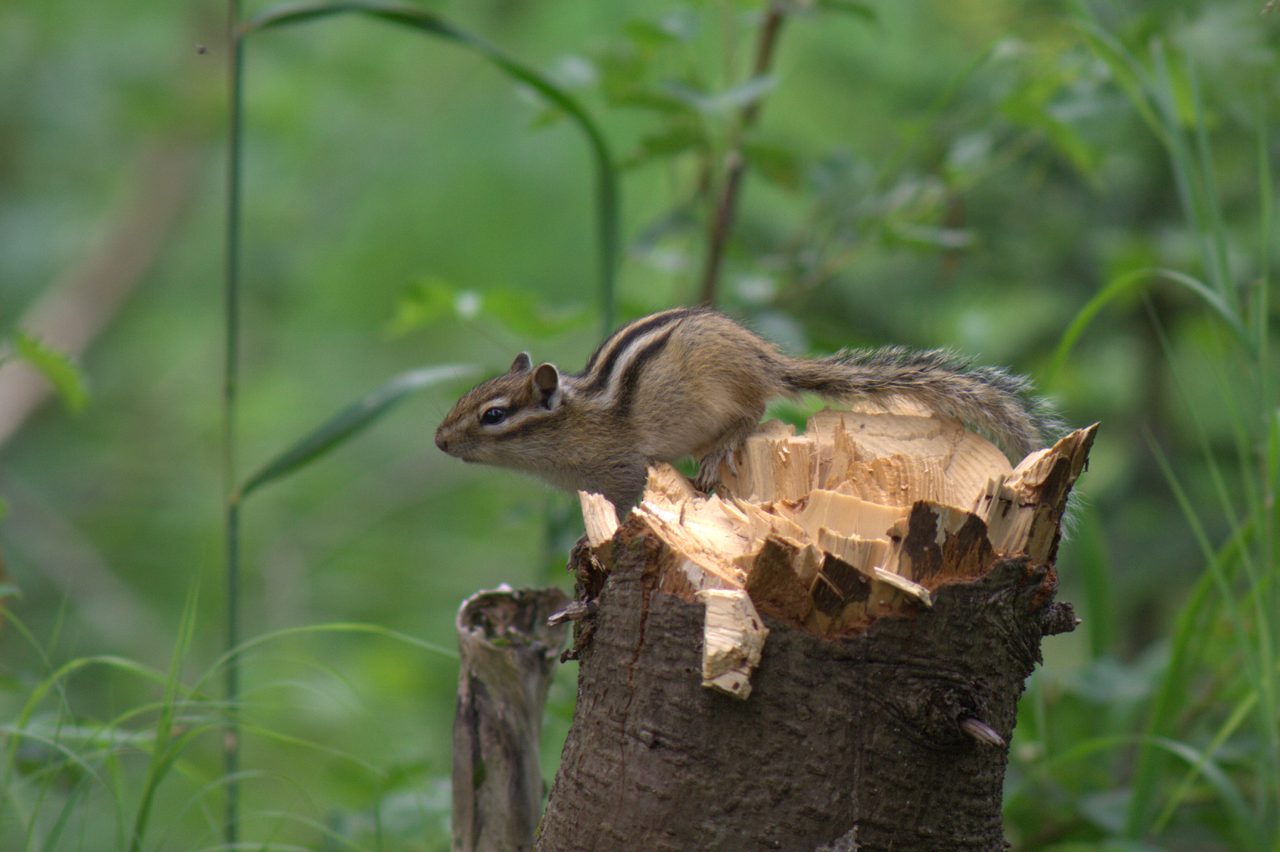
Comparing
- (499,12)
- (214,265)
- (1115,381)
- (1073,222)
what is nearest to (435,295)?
(1073,222)

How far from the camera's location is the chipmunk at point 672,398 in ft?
6.66

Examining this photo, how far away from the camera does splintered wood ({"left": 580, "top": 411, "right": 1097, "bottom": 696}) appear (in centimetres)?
136

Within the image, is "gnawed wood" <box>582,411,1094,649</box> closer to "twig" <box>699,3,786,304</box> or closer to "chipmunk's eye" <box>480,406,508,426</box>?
"chipmunk's eye" <box>480,406,508,426</box>

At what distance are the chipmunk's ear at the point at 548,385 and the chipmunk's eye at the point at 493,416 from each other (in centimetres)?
11

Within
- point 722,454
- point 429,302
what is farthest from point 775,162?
point 722,454

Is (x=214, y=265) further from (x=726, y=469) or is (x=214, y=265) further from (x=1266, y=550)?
(x=1266, y=550)

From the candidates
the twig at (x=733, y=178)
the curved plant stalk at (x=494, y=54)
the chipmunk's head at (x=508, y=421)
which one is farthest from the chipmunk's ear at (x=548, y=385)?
the twig at (x=733, y=178)

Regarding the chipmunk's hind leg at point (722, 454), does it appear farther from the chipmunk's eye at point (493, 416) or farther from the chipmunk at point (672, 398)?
the chipmunk's eye at point (493, 416)

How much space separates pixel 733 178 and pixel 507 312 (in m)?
0.75

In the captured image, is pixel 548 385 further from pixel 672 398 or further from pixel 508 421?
pixel 672 398

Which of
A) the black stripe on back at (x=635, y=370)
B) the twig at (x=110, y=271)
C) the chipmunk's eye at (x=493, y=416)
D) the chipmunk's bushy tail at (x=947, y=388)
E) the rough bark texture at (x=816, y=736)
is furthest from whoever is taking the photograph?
the twig at (x=110, y=271)

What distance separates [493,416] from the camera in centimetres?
277

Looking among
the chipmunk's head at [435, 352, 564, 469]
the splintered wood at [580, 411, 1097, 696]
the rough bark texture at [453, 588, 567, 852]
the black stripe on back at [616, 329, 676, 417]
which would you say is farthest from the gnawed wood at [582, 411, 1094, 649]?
the chipmunk's head at [435, 352, 564, 469]

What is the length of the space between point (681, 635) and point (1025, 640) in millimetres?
428
